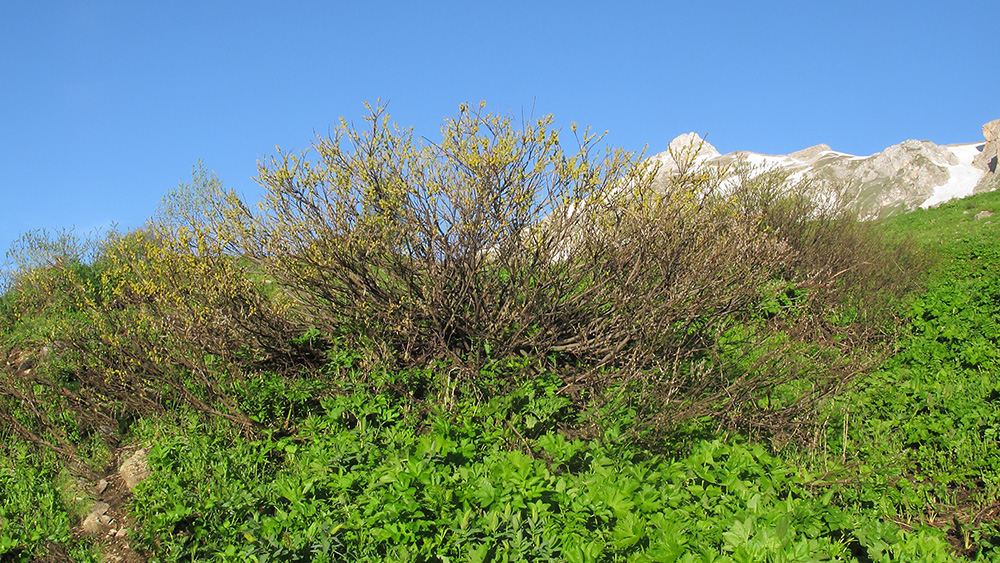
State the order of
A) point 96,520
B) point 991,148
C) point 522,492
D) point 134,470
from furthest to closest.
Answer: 1. point 991,148
2. point 134,470
3. point 96,520
4. point 522,492

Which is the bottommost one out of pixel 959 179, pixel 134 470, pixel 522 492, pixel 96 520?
pixel 522 492

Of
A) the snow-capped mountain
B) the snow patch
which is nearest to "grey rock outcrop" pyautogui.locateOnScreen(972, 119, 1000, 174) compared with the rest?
the snow-capped mountain

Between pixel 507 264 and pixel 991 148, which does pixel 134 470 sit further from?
pixel 991 148

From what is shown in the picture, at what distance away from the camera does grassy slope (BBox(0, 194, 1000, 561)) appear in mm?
2635

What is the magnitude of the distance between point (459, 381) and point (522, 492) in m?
1.73

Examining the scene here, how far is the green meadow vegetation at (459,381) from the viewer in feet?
11.1

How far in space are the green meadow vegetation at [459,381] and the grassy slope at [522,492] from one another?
25mm

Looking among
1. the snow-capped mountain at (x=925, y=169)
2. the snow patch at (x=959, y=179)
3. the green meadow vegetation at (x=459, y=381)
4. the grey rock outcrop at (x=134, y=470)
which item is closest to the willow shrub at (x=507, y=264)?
the green meadow vegetation at (x=459, y=381)

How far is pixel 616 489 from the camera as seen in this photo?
8.66ft

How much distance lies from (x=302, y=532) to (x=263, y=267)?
8.32 ft

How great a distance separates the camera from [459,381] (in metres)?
4.41

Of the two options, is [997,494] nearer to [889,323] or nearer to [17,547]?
[889,323]

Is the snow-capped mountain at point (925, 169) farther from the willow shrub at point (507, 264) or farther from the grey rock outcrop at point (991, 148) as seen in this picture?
the willow shrub at point (507, 264)

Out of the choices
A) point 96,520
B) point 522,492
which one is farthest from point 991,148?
point 96,520
